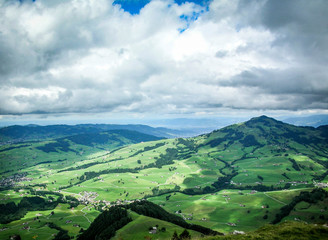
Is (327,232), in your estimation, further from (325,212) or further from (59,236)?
(59,236)

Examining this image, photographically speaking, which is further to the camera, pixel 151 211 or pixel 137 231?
pixel 151 211

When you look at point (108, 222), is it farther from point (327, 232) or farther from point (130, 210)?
point (327, 232)

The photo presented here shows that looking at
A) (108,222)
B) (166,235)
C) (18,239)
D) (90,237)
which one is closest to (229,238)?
(166,235)

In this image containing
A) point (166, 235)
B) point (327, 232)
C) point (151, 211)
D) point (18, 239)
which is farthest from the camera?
point (18, 239)

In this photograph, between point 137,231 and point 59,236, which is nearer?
point 137,231

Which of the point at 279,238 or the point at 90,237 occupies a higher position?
the point at 279,238

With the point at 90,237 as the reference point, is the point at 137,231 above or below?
above

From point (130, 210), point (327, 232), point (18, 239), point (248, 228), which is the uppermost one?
point (327, 232)

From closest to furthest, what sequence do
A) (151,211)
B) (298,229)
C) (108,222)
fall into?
(298,229) → (108,222) → (151,211)

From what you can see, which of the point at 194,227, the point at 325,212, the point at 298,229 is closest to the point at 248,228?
the point at 325,212
